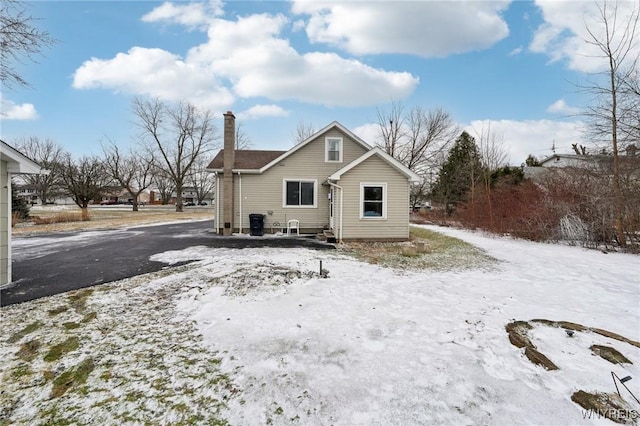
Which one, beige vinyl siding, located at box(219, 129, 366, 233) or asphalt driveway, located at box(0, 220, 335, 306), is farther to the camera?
beige vinyl siding, located at box(219, 129, 366, 233)

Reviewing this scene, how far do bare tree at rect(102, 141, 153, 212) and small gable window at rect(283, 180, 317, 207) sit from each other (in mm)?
28141

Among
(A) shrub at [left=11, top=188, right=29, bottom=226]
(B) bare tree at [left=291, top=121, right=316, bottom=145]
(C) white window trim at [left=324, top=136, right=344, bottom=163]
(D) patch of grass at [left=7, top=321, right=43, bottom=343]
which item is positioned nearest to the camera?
(D) patch of grass at [left=7, top=321, right=43, bottom=343]

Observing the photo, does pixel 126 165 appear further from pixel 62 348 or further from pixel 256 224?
pixel 62 348

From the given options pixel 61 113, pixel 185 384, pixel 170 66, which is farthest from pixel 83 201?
pixel 185 384

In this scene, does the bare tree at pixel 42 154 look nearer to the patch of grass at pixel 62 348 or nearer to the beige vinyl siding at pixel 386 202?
the beige vinyl siding at pixel 386 202

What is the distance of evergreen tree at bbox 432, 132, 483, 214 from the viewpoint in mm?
23078

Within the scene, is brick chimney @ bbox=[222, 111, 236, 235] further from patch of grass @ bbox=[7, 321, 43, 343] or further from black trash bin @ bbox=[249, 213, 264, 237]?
patch of grass @ bbox=[7, 321, 43, 343]

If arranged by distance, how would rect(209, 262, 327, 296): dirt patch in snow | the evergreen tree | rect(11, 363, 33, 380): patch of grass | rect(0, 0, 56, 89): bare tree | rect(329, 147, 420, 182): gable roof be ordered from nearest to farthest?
rect(11, 363, 33, 380): patch of grass → rect(209, 262, 327, 296): dirt patch in snow → rect(0, 0, 56, 89): bare tree → rect(329, 147, 420, 182): gable roof → the evergreen tree

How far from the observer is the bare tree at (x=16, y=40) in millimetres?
6602

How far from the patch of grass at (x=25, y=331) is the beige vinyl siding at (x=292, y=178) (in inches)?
374

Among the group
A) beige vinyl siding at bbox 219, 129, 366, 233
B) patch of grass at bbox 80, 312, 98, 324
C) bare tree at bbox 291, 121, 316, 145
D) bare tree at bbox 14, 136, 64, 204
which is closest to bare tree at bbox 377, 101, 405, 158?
bare tree at bbox 291, 121, 316, 145

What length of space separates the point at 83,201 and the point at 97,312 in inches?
980

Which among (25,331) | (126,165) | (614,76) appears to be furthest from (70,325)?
(126,165)

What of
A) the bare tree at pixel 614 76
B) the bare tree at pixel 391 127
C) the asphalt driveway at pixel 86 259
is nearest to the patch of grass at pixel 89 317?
the asphalt driveway at pixel 86 259
